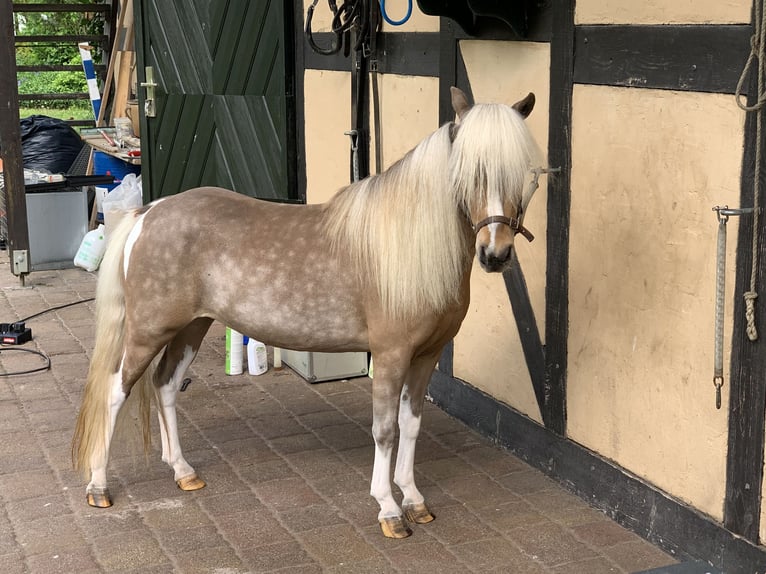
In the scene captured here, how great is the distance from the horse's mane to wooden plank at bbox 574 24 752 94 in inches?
19.9

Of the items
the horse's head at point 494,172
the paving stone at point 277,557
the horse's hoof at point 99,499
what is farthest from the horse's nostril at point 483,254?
the horse's hoof at point 99,499

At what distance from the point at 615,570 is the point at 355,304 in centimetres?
132

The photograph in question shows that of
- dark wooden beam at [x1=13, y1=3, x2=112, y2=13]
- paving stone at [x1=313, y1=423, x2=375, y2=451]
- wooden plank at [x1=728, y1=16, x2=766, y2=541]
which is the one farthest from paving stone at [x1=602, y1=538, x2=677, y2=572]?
dark wooden beam at [x1=13, y1=3, x2=112, y2=13]

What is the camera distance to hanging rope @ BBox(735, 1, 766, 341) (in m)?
2.83

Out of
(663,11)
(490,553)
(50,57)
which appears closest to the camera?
(663,11)

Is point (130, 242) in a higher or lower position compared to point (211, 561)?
higher

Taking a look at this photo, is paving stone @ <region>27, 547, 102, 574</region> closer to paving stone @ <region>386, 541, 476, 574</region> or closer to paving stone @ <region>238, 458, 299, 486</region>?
paving stone @ <region>238, 458, 299, 486</region>

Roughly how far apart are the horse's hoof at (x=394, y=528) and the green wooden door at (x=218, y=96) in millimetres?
3172

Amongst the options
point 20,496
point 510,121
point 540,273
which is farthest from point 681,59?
point 20,496

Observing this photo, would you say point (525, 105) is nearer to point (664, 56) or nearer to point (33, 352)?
point (664, 56)

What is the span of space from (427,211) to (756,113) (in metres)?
1.11

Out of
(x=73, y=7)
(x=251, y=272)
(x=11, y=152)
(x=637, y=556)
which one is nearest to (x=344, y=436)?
(x=251, y=272)

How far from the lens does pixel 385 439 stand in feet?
12.0

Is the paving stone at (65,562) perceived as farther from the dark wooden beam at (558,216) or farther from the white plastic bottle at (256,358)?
the white plastic bottle at (256,358)
